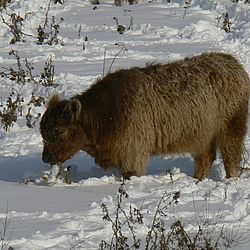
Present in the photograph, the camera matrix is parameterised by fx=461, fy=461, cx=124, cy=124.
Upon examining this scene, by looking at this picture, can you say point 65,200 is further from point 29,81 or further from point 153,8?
point 153,8

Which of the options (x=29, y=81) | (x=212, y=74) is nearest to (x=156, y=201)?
(x=212, y=74)

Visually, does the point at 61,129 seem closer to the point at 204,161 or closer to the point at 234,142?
the point at 204,161

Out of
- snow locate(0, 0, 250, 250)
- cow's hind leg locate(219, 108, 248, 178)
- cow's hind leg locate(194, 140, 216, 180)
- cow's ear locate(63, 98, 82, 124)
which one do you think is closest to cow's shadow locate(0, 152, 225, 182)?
snow locate(0, 0, 250, 250)

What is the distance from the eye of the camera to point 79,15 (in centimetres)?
1545

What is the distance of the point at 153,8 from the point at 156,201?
11.7 meters

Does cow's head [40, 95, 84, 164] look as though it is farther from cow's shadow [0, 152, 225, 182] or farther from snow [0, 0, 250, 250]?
cow's shadow [0, 152, 225, 182]

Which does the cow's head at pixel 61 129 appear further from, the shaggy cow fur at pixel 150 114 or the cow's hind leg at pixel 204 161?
the cow's hind leg at pixel 204 161

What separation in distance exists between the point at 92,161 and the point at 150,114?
218 centimetres

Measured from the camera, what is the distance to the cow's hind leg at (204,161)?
7.19m

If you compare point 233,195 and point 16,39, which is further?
point 16,39

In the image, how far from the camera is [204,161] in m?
7.24

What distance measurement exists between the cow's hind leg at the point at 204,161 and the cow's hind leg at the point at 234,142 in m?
0.36

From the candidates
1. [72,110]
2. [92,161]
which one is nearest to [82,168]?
[92,161]

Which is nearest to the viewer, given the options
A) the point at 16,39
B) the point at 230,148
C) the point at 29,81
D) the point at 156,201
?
the point at 156,201
